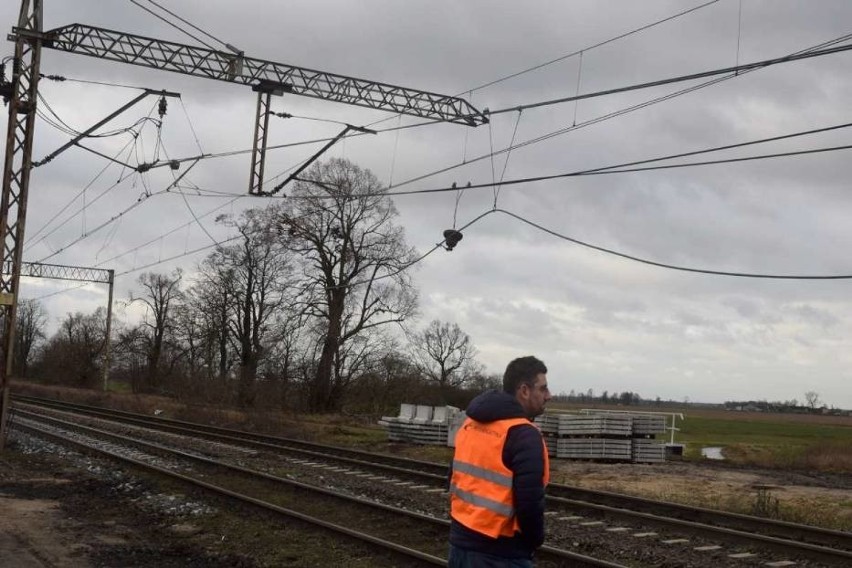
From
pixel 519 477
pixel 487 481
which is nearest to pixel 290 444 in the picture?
pixel 487 481

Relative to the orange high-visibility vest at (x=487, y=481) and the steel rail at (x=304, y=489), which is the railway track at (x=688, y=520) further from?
the orange high-visibility vest at (x=487, y=481)

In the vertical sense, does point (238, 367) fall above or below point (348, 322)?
below

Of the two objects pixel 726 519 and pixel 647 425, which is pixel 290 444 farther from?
pixel 726 519

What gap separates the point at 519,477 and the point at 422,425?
86.1 feet

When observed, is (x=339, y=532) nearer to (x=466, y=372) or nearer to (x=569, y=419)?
(x=569, y=419)

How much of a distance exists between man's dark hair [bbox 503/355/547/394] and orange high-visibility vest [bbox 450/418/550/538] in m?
0.20

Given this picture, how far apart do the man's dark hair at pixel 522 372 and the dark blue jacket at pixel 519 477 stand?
0.08 meters

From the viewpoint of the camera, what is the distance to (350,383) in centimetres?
4766

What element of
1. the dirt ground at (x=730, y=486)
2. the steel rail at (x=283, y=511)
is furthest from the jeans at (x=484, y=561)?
the dirt ground at (x=730, y=486)

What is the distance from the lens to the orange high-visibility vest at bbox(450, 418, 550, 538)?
12.5 ft

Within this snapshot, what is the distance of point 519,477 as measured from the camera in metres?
3.74

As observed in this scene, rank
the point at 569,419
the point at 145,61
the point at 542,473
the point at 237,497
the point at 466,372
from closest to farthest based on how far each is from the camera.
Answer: the point at 542,473 → the point at 237,497 → the point at 145,61 → the point at 569,419 → the point at 466,372

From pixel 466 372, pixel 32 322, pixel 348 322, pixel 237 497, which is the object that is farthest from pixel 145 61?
pixel 32 322

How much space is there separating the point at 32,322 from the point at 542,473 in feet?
385
